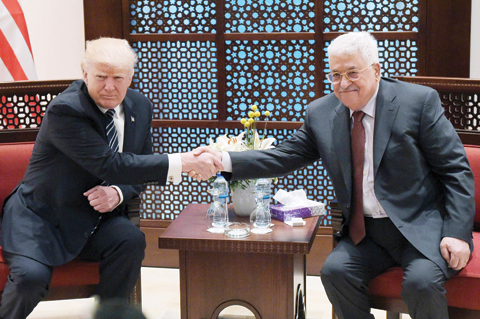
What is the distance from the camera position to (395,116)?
2.71 meters

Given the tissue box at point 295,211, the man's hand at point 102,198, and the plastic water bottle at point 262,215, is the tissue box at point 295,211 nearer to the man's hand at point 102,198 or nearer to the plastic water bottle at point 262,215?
the plastic water bottle at point 262,215

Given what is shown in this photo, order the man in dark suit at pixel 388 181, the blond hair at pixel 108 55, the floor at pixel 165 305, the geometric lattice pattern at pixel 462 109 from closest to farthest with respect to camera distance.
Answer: the man in dark suit at pixel 388 181, the blond hair at pixel 108 55, the geometric lattice pattern at pixel 462 109, the floor at pixel 165 305

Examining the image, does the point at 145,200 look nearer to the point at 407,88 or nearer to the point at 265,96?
the point at 265,96

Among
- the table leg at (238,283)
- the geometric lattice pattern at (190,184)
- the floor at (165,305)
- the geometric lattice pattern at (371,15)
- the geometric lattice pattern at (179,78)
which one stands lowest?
the floor at (165,305)

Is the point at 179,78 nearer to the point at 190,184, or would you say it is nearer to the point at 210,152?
the point at 190,184

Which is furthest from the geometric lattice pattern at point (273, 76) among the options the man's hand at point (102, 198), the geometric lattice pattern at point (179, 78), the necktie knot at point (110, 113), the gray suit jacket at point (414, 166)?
the man's hand at point (102, 198)

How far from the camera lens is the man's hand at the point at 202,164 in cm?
293

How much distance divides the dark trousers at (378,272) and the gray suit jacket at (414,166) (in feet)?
0.23

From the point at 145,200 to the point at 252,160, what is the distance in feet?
5.39

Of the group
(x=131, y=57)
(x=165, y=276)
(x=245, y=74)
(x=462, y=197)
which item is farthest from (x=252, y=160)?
(x=165, y=276)

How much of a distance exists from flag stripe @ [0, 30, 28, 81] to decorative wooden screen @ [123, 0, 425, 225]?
29.9 inches

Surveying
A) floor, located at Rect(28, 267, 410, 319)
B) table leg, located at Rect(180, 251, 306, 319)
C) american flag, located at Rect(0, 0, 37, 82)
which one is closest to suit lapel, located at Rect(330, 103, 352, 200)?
table leg, located at Rect(180, 251, 306, 319)

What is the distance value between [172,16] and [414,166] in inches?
85.3

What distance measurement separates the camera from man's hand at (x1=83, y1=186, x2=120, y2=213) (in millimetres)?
2834
